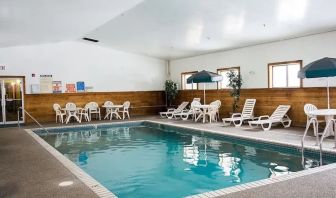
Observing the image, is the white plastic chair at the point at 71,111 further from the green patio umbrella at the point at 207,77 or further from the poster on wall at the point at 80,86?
the green patio umbrella at the point at 207,77

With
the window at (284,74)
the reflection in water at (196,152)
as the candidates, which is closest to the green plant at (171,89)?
the window at (284,74)

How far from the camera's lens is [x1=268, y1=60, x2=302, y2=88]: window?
9625mm

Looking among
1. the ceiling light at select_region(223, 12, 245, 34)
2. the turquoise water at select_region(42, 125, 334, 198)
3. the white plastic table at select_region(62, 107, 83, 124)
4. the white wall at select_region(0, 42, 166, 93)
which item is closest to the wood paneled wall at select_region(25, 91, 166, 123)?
the white wall at select_region(0, 42, 166, 93)

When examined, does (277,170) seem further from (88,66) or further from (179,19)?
(88,66)

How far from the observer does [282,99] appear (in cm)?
990

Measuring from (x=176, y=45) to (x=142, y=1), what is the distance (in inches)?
186

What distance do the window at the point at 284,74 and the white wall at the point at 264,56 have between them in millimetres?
159

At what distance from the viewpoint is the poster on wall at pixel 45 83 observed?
12.7 metres

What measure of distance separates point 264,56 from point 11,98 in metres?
9.46

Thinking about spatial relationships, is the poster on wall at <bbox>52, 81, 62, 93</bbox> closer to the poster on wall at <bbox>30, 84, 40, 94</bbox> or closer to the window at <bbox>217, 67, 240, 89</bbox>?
the poster on wall at <bbox>30, 84, 40, 94</bbox>

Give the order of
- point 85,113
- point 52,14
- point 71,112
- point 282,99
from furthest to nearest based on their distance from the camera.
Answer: point 85,113 → point 71,112 → point 282,99 → point 52,14

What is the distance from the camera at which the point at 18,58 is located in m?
12.1

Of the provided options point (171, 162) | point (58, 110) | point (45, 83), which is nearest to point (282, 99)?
point (171, 162)

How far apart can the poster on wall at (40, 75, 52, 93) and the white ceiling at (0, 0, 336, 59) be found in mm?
2912
